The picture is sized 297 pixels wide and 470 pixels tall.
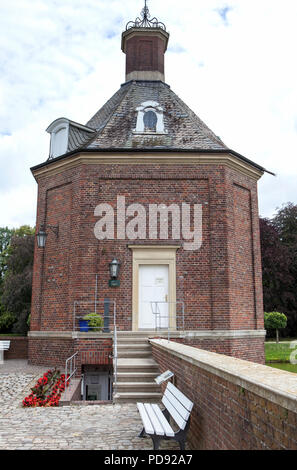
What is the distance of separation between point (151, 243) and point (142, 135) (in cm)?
424

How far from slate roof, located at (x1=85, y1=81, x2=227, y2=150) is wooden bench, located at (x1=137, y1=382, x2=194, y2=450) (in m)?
10.4

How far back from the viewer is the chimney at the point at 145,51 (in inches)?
783

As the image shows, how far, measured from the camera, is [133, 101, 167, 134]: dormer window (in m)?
15.6

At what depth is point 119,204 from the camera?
46.3ft

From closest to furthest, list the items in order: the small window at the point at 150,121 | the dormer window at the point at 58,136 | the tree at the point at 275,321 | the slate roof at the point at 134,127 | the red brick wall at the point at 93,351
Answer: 1. the red brick wall at the point at 93,351
2. the slate roof at the point at 134,127
3. the small window at the point at 150,121
4. the dormer window at the point at 58,136
5. the tree at the point at 275,321

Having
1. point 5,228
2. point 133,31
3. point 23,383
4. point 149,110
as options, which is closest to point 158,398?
point 23,383

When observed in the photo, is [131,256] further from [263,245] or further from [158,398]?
[263,245]

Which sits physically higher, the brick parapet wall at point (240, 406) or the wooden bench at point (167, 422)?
the brick parapet wall at point (240, 406)

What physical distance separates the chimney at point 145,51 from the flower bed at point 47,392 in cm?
1430

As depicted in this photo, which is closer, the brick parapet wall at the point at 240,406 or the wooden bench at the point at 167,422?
the brick parapet wall at the point at 240,406

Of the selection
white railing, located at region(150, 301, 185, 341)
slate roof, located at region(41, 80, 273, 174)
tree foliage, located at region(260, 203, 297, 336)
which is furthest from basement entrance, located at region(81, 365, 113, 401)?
tree foliage, located at region(260, 203, 297, 336)

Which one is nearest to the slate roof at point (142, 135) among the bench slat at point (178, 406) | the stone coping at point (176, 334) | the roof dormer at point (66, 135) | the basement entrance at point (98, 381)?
the roof dormer at point (66, 135)

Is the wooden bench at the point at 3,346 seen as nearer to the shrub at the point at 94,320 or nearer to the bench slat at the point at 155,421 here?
the shrub at the point at 94,320

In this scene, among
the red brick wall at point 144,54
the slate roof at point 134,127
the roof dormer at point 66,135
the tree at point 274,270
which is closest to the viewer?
the slate roof at point 134,127
